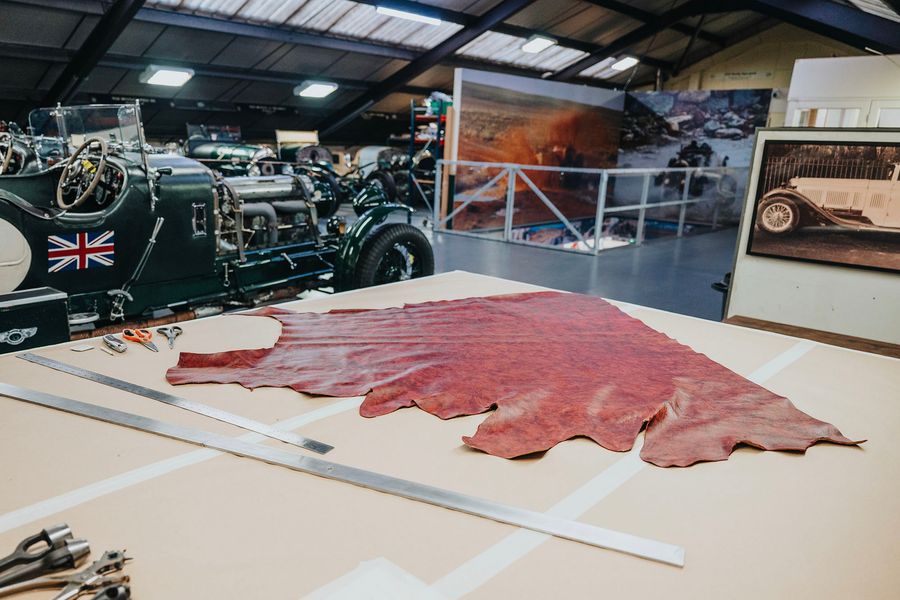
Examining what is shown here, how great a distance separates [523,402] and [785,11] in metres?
11.1

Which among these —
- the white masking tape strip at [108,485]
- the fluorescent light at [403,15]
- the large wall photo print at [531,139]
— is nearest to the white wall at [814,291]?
the white masking tape strip at [108,485]

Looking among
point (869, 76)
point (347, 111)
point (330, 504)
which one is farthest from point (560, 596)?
point (347, 111)

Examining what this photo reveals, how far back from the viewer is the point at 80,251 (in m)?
3.22

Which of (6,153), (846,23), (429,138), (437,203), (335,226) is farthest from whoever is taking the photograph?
(429,138)

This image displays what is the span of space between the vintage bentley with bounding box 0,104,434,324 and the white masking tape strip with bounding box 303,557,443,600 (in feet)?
9.60

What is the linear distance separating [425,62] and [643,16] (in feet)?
16.1

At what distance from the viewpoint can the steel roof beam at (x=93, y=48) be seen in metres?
7.81

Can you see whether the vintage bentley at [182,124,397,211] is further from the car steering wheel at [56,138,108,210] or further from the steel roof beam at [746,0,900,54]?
the steel roof beam at [746,0,900,54]

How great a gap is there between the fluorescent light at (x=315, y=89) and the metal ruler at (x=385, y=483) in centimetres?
1178

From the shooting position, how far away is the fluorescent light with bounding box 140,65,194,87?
9938mm

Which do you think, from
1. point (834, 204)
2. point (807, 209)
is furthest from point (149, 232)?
point (834, 204)

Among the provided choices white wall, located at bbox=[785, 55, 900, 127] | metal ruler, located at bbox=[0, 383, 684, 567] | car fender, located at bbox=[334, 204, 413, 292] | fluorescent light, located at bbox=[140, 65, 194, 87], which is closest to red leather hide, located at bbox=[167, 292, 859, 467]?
metal ruler, located at bbox=[0, 383, 684, 567]

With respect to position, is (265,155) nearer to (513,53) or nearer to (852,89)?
(513,53)

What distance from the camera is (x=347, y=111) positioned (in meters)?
13.8
